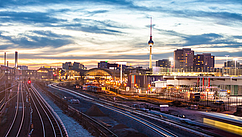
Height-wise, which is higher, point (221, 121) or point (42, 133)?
point (221, 121)

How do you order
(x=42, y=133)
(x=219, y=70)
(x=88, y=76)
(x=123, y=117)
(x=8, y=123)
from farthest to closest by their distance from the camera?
(x=88, y=76)
(x=219, y=70)
(x=123, y=117)
(x=8, y=123)
(x=42, y=133)

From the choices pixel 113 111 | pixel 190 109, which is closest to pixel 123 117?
pixel 113 111

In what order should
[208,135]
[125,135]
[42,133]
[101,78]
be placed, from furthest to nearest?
[101,78]
[42,133]
[125,135]
[208,135]

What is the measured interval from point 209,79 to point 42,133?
6830 cm

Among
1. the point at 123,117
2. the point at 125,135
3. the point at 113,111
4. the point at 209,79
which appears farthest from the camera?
the point at 209,79

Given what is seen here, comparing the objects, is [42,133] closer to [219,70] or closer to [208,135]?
[208,135]

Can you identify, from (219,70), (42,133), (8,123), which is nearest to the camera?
(42,133)

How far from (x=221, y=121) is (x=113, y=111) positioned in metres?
25.4

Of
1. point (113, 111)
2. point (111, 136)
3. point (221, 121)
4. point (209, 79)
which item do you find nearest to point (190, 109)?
point (113, 111)

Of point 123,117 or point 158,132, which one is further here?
point 123,117

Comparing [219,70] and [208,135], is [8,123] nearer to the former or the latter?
[208,135]

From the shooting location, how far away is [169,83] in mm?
90250

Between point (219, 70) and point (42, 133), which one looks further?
point (219, 70)

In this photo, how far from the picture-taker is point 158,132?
2586 cm
